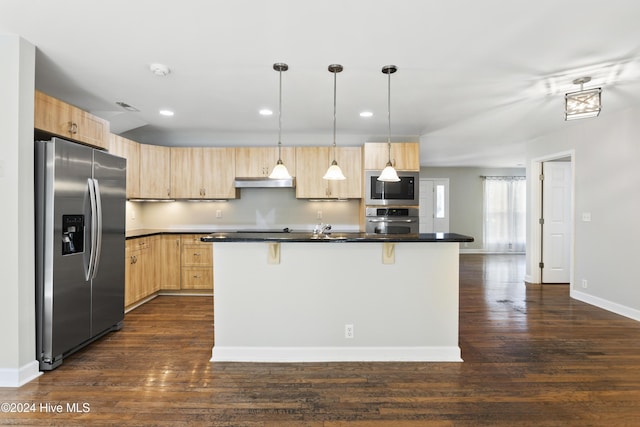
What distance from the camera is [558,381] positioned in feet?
7.98

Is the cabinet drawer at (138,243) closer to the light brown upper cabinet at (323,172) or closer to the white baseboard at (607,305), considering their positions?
the light brown upper cabinet at (323,172)

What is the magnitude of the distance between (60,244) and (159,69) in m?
1.59

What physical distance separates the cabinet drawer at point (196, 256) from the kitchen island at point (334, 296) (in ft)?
7.41

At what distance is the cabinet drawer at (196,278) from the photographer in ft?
16.2

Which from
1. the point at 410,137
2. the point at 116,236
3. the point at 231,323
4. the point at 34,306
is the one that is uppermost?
the point at 410,137

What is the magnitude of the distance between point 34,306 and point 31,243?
0.47 m

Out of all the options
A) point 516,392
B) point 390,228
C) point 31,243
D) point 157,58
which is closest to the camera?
point 516,392

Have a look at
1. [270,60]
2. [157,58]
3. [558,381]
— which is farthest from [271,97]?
[558,381]

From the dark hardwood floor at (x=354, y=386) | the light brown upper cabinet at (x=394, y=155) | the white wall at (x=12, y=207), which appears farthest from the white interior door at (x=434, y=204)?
the white wall at (x=12, y=207)

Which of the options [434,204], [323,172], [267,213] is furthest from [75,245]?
[434,204]

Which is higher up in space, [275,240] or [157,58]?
[157,58]

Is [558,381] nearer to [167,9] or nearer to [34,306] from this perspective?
[167,9]

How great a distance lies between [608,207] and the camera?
4223mm

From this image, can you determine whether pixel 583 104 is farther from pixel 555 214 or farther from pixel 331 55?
pixel 555 214
